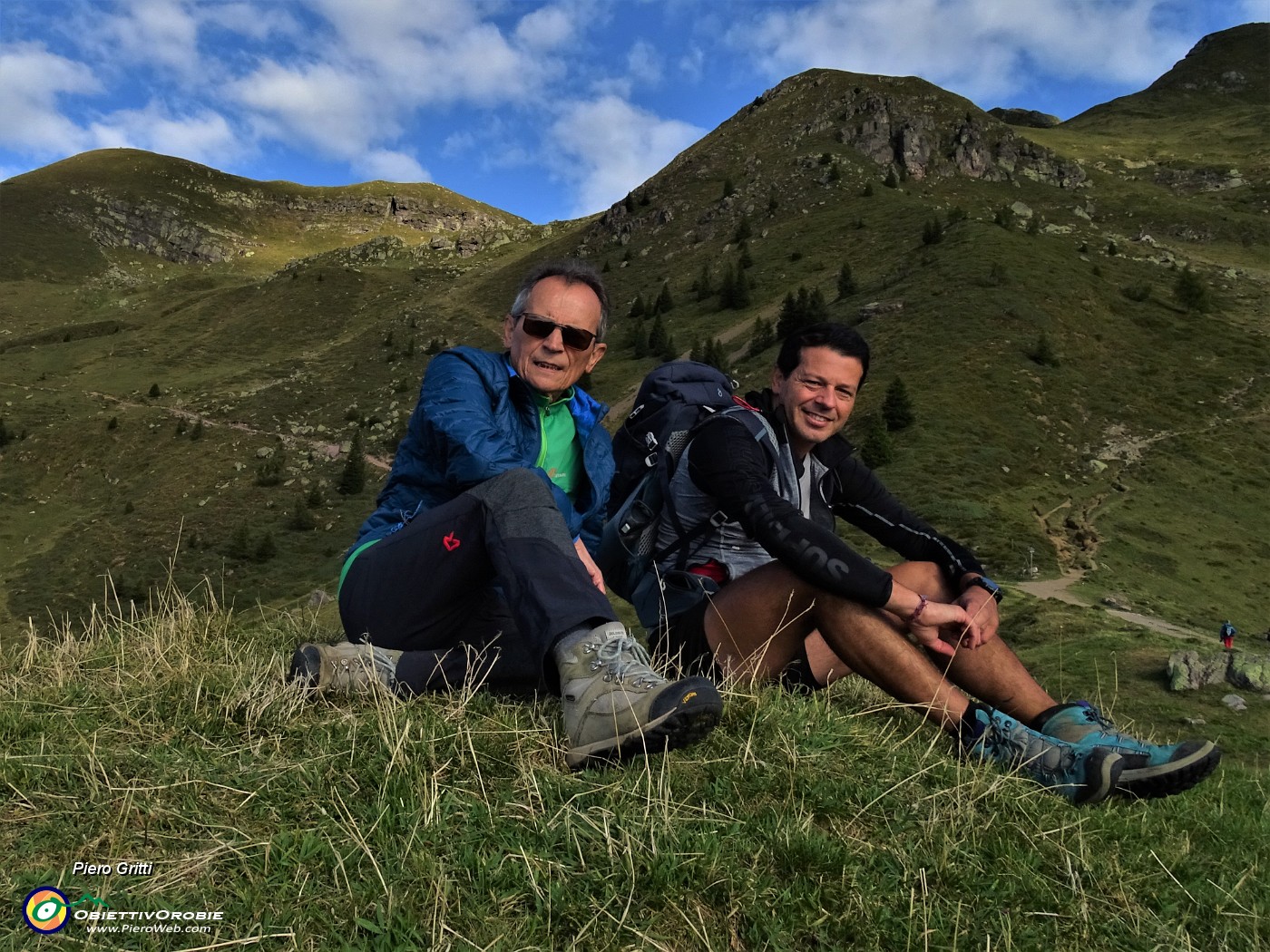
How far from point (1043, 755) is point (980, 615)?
78 cm

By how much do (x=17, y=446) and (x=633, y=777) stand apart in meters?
93.0

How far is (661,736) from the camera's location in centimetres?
270

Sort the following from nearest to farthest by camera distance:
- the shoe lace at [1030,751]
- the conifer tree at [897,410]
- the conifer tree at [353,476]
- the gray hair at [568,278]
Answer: the shoe lace at [1030,751] → the gray hair at [568,278] → the conifer tree at [897,410] → the conifer tree at [353,476]

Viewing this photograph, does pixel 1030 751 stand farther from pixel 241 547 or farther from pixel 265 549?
pixel 241 547

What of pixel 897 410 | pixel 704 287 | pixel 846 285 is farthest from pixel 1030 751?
pixel 704 287

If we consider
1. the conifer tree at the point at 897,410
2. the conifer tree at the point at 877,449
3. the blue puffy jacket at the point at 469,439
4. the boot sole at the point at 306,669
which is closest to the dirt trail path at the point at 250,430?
the conifer tree at the point at 877,449

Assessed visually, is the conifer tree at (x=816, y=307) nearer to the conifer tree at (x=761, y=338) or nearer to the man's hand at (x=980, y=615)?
the conifer tree at (x=761, y=338)

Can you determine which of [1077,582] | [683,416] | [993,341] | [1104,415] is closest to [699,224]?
[993,341]

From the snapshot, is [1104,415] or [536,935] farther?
[1104,415]

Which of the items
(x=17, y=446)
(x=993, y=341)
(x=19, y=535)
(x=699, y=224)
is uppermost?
(x=699, y=224)

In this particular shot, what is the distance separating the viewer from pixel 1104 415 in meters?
44.4

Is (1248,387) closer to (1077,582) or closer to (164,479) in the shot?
(1077,582)

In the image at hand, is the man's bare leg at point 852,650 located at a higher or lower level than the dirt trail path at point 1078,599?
higher

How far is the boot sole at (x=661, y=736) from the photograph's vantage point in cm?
266
